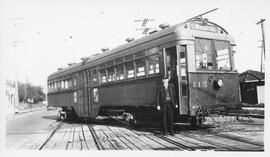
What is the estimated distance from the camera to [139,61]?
32.1ft

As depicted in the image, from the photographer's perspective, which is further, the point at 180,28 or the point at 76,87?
the point at 76,87

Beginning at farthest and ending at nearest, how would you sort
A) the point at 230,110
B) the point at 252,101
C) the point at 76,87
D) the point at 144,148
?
the point at 76,87 → the point at 252,101 → the point at 230,110 → the point at 144,148

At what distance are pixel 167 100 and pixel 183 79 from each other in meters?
0.70

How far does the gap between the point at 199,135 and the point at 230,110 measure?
1312 mm

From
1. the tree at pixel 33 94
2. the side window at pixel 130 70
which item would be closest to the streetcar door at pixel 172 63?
the side window at pixel 130 70

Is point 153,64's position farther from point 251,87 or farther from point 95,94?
point 95,94

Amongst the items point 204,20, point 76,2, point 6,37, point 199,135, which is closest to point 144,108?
point 199,135

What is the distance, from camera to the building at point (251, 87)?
9188 millimetres

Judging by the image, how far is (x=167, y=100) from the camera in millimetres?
8422

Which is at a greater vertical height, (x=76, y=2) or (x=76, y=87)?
(x=76, y=2)

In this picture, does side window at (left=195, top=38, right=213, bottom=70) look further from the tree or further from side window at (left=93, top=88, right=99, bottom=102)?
the tree

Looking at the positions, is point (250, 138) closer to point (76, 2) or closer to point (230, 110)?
point (230, 110)

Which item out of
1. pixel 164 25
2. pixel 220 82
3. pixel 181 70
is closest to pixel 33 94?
pixel 164 25

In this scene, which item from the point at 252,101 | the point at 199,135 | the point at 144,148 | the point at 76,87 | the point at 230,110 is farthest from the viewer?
the point at 76,87
